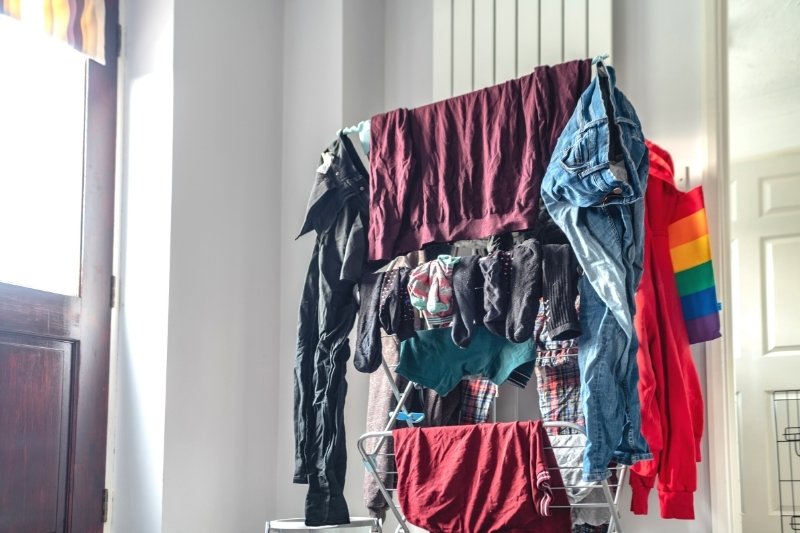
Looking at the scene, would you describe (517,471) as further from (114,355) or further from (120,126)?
(120,126)

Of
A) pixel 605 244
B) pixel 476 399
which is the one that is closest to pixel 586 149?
pixel 605 244

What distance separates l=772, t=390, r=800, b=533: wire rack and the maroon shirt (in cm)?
126

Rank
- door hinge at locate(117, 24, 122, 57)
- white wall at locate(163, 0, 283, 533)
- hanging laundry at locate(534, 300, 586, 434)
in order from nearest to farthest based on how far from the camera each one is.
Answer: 1. hanging laundry at locate(534, 300, 586, 434)
2. white wall at locate(163, 0, 283, 533)
3. door hinge at locate(117, 24, 122, 57)

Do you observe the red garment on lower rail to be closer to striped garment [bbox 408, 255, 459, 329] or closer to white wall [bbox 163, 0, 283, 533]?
striped garment [bbox 408, 255, 459, 329]

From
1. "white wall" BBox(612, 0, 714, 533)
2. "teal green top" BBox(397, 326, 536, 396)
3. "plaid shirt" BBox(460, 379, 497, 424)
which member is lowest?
"plaid shirt" BBox(460, 379, 497, 424)

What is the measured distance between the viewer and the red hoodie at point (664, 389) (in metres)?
2.49

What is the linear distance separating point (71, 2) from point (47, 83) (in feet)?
0.92

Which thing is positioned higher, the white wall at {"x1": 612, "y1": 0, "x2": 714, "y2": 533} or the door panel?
the white wall at {"x1": 612, "y1": 0, "x2": 714, "y2": 533}

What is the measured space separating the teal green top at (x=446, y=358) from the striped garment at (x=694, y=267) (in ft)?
1.72

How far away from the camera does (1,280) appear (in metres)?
2.72

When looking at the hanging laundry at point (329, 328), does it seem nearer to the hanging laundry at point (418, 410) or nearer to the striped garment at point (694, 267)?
the hanging laundry at point (418, 410)

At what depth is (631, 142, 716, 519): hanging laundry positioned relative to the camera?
249cm

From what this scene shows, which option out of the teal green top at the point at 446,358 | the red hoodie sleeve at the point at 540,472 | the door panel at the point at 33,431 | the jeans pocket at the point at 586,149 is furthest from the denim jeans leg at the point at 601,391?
the door panel at the point at 33,431

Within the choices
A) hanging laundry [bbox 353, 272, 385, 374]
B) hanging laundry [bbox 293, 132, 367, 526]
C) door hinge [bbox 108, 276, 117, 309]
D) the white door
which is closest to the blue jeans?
hanging laundry [bbox 353, 272, 385, 374]
